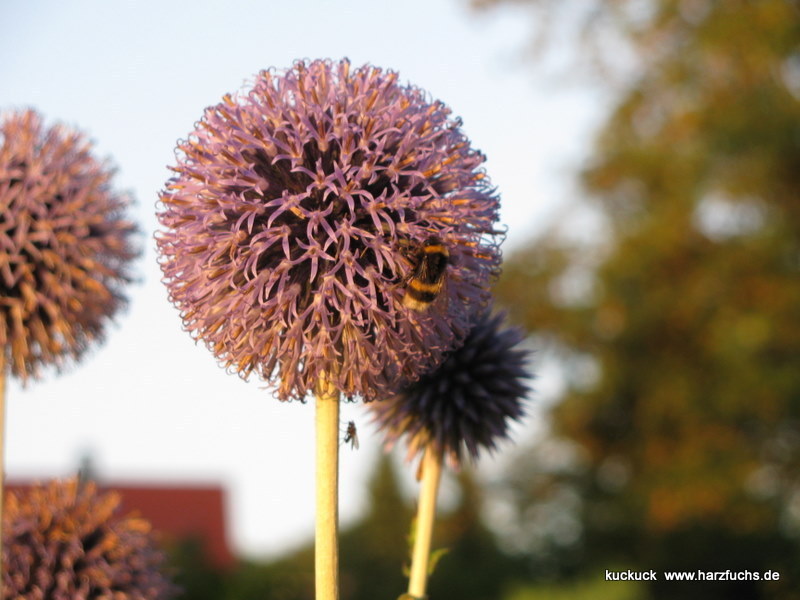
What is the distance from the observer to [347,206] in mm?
3645

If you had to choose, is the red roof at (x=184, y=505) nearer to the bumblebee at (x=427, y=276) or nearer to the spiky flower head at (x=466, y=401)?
the spiky flower head at (x=466, y=401)

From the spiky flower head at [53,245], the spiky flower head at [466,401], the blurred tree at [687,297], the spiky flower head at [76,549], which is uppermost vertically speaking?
the blurred tree at [687,297]

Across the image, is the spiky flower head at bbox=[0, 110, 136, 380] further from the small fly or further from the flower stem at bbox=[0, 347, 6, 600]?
the small fly

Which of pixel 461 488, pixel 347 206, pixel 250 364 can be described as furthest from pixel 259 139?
pixel 461 488

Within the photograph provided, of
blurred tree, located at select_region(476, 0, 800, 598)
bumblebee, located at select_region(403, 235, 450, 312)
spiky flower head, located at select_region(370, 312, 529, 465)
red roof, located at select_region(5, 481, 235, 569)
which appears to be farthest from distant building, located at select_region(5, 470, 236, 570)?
bumblebee, located at select_region(403, 235, 450, 312)

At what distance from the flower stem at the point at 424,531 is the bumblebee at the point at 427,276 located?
1.16 metres

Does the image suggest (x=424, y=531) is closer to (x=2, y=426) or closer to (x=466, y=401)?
(x=466, y=401)

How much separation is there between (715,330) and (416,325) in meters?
20.6

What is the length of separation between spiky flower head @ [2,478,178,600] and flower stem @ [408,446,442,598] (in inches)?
51.6

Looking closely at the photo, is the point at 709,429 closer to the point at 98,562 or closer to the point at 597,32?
the point at 597,32

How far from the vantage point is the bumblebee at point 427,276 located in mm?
3537

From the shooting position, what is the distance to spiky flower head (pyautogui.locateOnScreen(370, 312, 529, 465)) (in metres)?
5.04

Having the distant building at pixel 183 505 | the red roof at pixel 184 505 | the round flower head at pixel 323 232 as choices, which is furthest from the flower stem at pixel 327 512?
the red roof at pixel 184 505

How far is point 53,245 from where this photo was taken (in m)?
4.82
